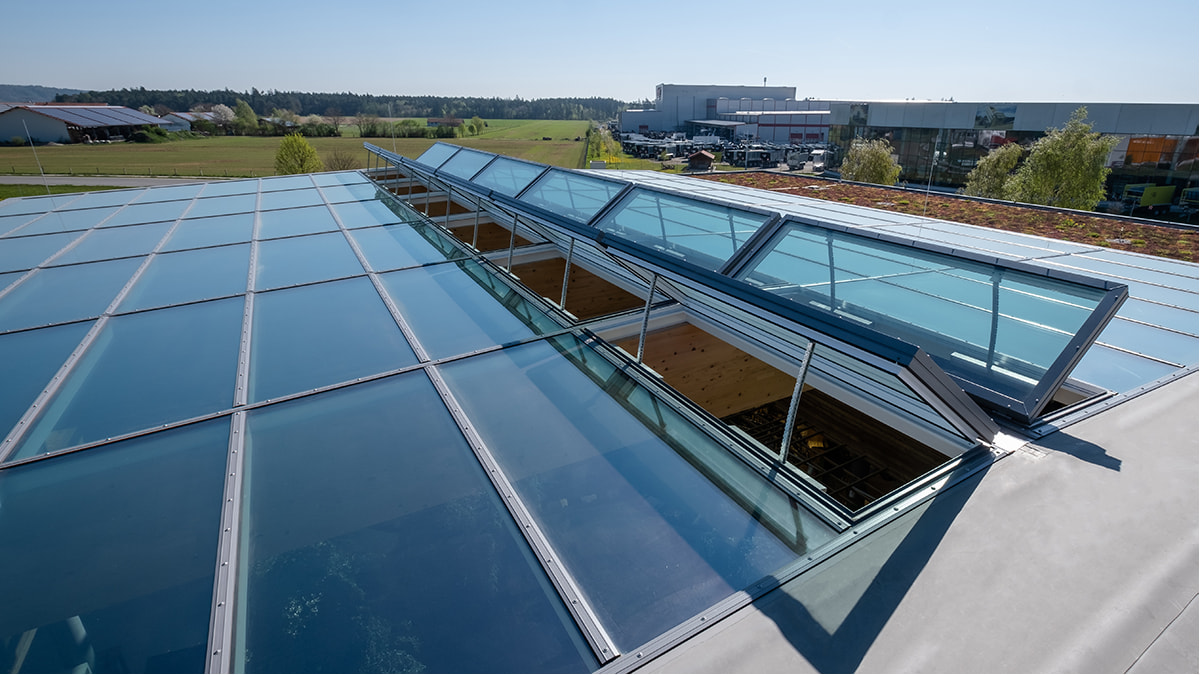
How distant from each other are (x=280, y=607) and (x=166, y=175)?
7253 centimetres

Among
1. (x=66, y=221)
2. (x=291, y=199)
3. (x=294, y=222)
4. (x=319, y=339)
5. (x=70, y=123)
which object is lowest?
(x=319, y=339)

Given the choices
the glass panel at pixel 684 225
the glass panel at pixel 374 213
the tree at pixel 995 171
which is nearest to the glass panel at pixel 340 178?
the glass panel at pixel 374 213

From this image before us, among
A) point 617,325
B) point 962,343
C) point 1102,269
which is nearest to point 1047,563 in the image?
point 962,343

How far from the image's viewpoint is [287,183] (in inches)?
658

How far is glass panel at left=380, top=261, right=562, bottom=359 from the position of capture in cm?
550

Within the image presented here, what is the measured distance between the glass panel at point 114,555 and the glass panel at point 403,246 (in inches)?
178

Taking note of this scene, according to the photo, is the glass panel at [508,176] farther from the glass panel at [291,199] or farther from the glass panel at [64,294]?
the glass panel at [64,294]

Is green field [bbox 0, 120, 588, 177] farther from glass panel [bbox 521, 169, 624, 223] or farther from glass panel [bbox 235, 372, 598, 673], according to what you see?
glass panel [bbox 235, 372, 598, 673]

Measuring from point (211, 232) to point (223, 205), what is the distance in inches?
146

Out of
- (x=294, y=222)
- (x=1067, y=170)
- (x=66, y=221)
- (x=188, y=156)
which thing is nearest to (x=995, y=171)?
(x=1067, y=170)

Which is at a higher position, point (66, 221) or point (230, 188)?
point (230, 188)

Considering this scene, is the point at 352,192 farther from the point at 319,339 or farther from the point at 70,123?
the point at 70,123

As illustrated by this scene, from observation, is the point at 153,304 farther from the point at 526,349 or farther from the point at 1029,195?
the point at 1029,195

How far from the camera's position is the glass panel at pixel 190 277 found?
6.79 meters
